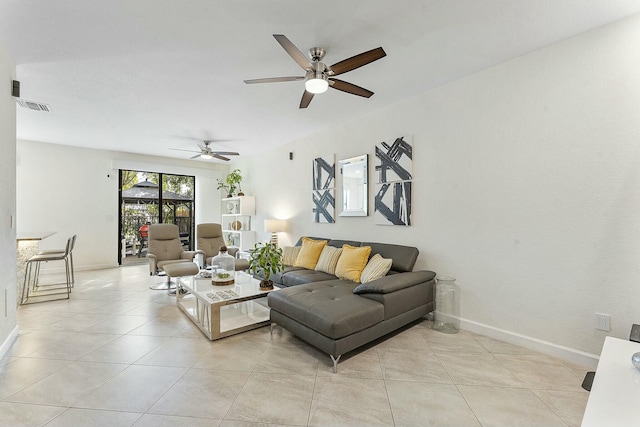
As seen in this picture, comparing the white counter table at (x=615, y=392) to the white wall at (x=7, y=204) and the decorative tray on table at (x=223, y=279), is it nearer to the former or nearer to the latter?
the decorative tray on table at (x=223, y=279)

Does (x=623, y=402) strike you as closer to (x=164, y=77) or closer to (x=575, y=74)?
(x=575, y=74)

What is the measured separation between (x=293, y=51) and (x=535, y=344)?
3.18 meters

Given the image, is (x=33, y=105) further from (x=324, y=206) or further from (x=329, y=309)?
(x=329, y=309)

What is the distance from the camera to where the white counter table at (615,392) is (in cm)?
86

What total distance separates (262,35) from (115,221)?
6.02 meters

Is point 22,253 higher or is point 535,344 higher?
point 22,253

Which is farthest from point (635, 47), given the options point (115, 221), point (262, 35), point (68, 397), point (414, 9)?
point (115, 221)

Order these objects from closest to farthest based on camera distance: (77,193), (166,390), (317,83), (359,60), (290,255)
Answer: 1. (166,390)
2. (359,60)
3. (317,83)
4. (290,255)
5. (77,193)

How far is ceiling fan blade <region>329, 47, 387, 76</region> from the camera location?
199 cm

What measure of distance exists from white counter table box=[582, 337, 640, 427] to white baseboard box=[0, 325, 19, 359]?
3.78 meters

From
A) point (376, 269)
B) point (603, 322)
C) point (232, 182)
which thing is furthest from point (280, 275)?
point (232, 182)

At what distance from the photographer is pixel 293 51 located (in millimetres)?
2004

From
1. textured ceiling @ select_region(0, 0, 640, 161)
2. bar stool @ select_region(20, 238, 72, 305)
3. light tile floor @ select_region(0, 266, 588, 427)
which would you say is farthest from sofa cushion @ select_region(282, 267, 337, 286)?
bar stool @ select_region(20, 238, 72, 305)

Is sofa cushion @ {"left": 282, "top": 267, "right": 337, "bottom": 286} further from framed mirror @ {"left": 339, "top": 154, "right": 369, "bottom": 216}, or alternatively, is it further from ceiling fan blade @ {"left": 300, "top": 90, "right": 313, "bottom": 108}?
ceiling fan blade @ {"left": 300, "top": 90, "right": 313, "bottom": 108}
